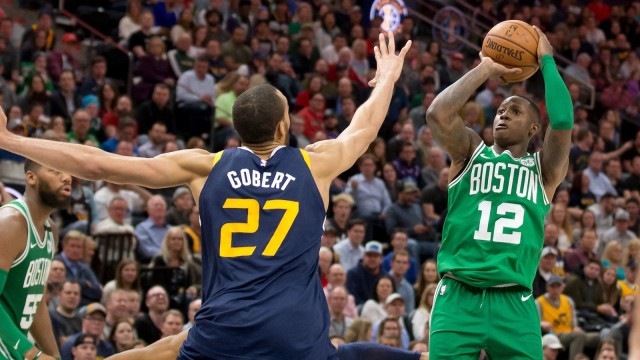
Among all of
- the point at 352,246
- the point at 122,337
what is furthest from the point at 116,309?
the point at 352,246

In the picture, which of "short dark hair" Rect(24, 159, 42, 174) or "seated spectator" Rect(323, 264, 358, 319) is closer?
"short dark hair" Rect(24, 159, 42, 174)

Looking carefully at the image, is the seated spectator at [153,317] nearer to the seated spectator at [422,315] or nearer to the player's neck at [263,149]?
the seated spectator at [422,315]

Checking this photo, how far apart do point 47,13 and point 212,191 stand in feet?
37.8

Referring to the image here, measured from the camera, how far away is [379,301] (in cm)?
1352

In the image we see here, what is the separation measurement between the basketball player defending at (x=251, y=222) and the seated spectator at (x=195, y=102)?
34.9ft

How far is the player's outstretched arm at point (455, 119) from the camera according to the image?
23.0 ft

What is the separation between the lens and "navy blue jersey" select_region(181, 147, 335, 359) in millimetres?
5566

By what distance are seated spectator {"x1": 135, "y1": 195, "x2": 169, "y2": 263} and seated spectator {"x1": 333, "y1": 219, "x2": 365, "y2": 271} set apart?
6.82 ft

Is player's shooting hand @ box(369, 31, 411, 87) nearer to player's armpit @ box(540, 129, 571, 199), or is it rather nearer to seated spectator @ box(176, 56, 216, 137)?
player's armpit @ box(540, 129, 571, 199)

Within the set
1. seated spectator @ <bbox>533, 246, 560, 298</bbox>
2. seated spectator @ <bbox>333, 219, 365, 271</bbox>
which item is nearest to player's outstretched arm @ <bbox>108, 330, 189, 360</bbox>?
seated spectator @ <bbox>333, 219, 365, 271</bbox>

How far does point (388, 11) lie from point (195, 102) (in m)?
5.28

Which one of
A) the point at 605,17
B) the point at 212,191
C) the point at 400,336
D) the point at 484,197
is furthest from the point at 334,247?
the point at 605,17

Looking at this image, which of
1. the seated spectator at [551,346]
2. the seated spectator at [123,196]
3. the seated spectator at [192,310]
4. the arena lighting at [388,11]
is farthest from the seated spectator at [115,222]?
the arena lighting at [388,11]

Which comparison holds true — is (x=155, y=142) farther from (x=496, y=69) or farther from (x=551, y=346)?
(x=496, y=69)
